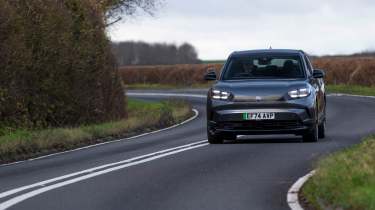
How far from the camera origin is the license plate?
781 inches

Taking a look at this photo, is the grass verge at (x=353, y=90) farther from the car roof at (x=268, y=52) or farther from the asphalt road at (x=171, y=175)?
the car roof at (x=268, y=52)

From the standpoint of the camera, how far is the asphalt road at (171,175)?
11914 millimetres

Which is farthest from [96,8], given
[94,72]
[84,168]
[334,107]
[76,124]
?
[84,168]

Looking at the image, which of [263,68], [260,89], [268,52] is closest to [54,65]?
[268,52]

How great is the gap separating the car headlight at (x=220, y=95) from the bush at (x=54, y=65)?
588cm

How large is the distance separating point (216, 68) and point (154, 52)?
180 feet

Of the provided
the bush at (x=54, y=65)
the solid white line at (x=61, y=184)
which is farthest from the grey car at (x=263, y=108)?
the bush at (x=54, y=65)

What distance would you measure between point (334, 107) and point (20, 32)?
16.5 metres

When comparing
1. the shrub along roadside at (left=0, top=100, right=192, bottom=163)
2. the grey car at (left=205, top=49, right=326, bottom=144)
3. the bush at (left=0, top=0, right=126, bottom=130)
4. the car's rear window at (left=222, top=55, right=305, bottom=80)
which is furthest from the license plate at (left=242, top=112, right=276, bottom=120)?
the bush at (left=0, top=0, right=126, bottom=130)

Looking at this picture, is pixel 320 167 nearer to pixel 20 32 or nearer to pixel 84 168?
pixel 84 168

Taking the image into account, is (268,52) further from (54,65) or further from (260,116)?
(54,65)

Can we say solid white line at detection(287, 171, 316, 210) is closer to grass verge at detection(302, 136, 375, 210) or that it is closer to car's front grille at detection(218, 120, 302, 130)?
grass verge at detection(302, 136, 375, 210)

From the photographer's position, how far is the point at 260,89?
1995 cm

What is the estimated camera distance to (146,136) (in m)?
25.4
